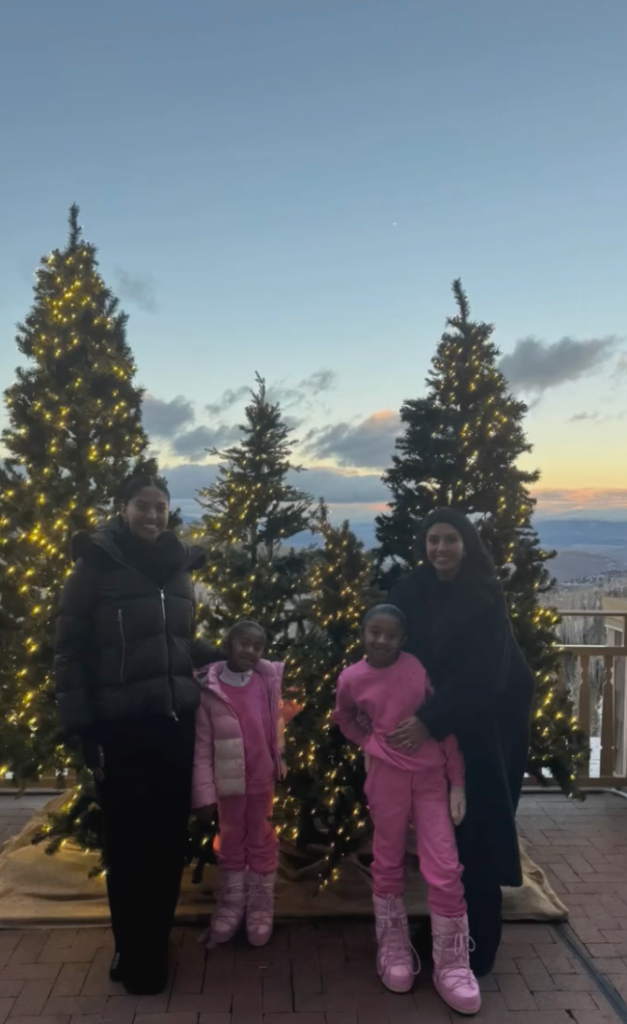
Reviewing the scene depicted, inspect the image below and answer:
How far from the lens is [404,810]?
2.55 metres

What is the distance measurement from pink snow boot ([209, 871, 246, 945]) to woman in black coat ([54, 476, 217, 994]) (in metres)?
0.26

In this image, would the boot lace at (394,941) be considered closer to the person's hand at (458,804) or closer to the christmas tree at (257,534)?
the person's hand at (458,804)

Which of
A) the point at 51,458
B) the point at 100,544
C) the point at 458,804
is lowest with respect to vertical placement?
the point at 458,804

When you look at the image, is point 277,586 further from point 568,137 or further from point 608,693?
point 568,137

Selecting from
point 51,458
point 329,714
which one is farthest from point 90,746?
point 51,458

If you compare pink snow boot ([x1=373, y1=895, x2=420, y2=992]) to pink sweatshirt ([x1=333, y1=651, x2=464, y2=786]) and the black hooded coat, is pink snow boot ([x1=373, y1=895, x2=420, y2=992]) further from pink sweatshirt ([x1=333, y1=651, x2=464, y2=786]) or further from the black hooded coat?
pink sweatshirt ([x1=333, y1=651, x2=464, y2=786])

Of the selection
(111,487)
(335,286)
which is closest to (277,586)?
(111,487)

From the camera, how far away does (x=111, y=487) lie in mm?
3600

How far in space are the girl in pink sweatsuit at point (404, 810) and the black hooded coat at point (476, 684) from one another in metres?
0.08

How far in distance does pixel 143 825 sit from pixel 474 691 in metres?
1.25

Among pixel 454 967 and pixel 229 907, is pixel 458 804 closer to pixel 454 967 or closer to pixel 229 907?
pixel 454 967

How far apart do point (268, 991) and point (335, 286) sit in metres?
6.14

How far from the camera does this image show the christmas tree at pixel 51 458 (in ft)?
11.4

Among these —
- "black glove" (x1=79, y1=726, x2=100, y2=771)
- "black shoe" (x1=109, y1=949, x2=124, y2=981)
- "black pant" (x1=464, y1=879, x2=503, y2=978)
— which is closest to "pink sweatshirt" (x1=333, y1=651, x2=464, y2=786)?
"black pant" (x1=464, y1=879, x2=503, y2=978)
